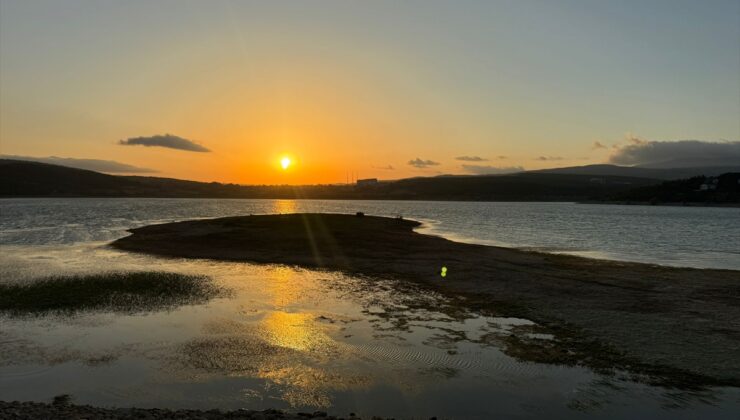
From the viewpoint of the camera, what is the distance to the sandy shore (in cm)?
1454

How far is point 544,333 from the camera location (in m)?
17.1

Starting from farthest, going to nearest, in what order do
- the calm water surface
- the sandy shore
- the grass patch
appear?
the grass patch < the sandy shore < the calm water surface

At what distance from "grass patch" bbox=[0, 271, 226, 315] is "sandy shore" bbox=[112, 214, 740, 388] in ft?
31.4

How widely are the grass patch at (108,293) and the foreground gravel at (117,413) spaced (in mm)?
10405

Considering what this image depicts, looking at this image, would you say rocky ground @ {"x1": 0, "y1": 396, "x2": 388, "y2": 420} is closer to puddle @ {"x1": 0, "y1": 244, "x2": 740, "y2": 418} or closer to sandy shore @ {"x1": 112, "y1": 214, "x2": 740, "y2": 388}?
puddle @ {"x1": 0, "y1": 244, "x2": 740, "y2": 418}

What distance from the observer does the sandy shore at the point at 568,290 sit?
14.5m

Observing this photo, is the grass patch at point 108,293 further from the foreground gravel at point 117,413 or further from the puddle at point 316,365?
the foreground gravel at point 117,413

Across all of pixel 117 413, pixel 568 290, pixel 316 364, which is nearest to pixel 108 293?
pixel 316 364

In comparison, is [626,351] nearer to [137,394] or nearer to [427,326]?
[427,326]

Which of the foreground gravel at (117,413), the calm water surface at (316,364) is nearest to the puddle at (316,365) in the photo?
the calm water surface at (316,364)

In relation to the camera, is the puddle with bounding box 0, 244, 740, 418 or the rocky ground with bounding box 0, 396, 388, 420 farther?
the puddle with bounding box 0, 244, 740, 418

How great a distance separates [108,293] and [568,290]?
21.1 meters

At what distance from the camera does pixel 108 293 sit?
22719 millimetres

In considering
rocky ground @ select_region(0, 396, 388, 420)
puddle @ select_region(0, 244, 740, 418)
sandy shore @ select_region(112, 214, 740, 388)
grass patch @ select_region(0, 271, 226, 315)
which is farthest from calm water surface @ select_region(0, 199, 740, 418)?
sandy shore @ select_region(112, 214, 740, 388)
